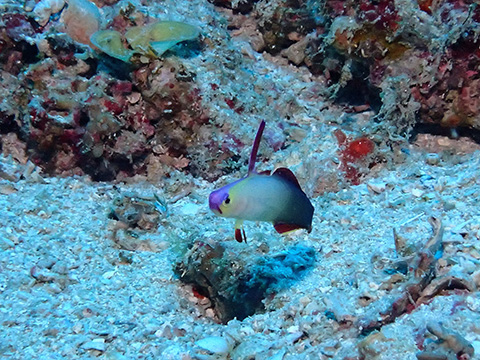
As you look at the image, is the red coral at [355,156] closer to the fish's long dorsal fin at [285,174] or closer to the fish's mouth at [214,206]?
the fish's long dorsal fin at [285,174]

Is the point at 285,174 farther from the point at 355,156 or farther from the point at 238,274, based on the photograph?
the point at 355,156

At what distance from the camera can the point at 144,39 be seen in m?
4.78

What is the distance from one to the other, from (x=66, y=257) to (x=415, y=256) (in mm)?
2833

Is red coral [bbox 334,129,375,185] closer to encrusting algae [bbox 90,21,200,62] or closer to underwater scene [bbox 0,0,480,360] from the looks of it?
underwater scene [bbox 0,0,480,360]

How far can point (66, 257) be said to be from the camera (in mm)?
3514

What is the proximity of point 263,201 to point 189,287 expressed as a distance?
1655mm

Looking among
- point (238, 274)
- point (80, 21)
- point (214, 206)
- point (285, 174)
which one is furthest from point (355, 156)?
point (80, 21)

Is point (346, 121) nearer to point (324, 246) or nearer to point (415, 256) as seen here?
point (324, 246)

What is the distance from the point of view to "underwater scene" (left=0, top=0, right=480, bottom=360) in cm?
230

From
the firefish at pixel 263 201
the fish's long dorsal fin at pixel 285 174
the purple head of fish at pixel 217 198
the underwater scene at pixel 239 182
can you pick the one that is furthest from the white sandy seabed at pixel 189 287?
the purple head of fish at pixel 217 198

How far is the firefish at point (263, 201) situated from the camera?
2127 millimetres

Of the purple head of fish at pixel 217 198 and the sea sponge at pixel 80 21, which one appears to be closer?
the purple head of fish at pixel 217 198

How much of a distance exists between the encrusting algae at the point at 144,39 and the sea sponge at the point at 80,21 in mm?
406

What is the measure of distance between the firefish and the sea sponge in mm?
3958
